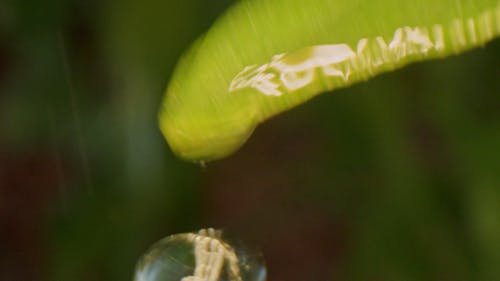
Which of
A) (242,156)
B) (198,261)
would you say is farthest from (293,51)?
(242,156)

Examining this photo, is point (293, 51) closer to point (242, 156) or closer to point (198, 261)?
point (198, 261)

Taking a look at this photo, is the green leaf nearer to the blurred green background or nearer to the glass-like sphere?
the glass-like sphere

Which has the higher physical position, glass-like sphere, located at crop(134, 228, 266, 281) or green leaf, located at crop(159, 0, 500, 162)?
green leaf, located at crop(159, 0, 500, 162)

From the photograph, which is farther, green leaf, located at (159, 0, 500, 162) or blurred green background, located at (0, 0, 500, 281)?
blurred green background, located at (0, 0, 500, 281)

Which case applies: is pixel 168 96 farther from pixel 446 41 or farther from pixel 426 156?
pixel 426 156

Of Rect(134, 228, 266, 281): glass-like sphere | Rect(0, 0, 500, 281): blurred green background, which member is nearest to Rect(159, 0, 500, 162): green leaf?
Rect(134, 228, 266, 281): glass-like sphere

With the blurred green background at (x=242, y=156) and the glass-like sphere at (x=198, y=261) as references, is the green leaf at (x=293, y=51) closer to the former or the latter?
the glass-like sphere at (x=198, y=261)
